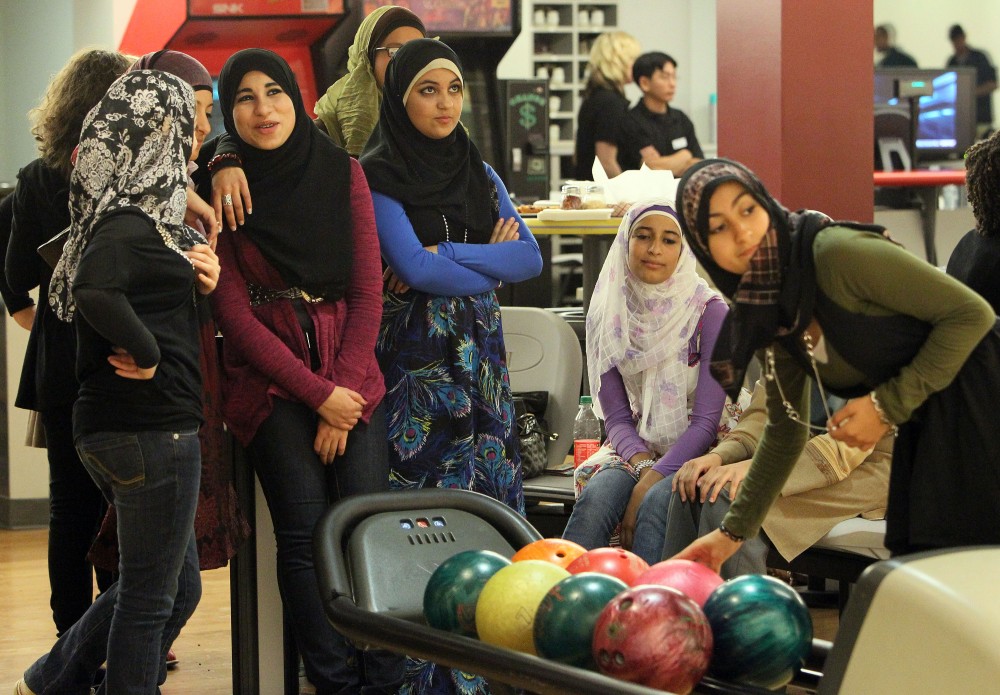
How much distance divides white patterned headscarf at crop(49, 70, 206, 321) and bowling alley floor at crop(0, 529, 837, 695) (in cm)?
118

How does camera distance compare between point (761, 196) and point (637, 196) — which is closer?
point (761, 196)

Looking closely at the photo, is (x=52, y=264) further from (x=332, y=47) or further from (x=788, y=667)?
(x=332, y=47)

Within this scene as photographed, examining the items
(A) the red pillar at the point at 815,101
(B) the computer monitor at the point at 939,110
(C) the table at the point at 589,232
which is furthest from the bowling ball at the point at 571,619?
(B) the computer monitor at the point at 939,110

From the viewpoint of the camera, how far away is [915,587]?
1.46 meters

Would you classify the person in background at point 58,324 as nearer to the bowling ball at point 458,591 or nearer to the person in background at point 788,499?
the bowling ball at point 458,591

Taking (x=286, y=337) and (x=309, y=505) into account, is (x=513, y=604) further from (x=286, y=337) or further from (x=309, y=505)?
(x=286, y=337)

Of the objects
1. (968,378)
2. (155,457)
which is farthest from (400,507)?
(968,378)

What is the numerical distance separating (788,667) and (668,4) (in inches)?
438

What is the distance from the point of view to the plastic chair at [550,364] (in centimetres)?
379

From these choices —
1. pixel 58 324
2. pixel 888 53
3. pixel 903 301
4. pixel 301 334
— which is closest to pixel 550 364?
pixel 301 334

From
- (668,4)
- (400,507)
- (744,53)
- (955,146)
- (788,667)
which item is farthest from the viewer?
(668,4)

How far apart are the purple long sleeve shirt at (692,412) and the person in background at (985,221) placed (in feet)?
2.02

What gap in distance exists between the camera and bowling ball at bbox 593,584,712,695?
1576 mm

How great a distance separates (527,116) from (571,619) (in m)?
5.46
